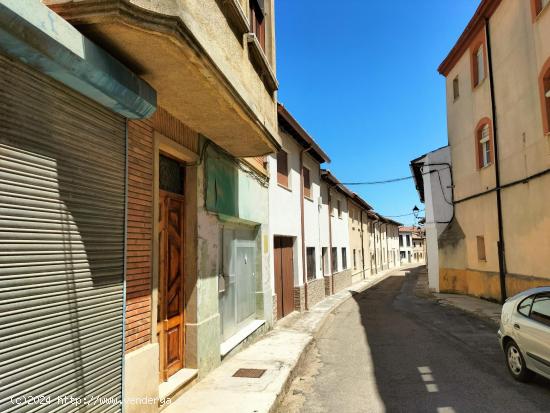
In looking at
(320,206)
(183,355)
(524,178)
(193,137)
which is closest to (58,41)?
(193,137)

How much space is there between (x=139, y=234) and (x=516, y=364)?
217 inches

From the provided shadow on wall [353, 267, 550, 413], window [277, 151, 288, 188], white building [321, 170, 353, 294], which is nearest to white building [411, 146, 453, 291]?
white building [321, 170, 353, 294]

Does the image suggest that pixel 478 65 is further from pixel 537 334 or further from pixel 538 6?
pixel 537 334

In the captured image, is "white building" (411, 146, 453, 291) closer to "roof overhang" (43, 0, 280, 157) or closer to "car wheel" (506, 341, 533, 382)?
"car wheel" (506, 341, 533, 382)

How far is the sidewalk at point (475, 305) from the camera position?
479 inches

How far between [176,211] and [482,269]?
534 inches

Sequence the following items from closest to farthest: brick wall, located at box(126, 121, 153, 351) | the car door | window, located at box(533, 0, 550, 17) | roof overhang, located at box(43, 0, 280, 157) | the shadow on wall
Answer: roof overhang, located at box(43, 0, 280, 157)
brick wall, located at box(126, 121, 153, 351)
the car door
the shadow on wall
window, located at box(533, 0, 550, 17)

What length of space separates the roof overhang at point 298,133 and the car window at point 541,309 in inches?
292

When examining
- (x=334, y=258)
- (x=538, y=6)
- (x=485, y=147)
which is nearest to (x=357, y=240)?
(x=334, y=258)

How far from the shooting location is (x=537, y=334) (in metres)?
5.57

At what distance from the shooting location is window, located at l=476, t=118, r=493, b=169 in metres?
15.2

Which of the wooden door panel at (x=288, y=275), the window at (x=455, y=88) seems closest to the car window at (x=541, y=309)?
the wooden door panel at (x=288, y=275)

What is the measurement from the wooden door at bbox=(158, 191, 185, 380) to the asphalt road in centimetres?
164

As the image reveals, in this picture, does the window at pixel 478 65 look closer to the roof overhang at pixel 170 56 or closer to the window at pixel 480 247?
the window at pixel 480 247
